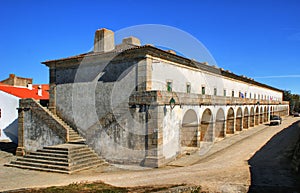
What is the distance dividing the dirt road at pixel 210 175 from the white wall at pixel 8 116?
33.5ft

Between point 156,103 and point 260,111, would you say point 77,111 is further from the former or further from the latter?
point 260,111

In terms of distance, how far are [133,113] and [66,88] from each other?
7.33 m

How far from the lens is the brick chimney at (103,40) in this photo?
16875 mm

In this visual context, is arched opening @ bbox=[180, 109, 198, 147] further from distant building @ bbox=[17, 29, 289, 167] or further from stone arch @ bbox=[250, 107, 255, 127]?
stone arch @ bbox=[250, 107, 255, 127]

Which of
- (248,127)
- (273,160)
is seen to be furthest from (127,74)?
(248,127)

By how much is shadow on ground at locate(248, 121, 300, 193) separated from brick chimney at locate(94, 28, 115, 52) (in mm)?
11641

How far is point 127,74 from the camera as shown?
15.2 m

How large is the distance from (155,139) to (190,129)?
4737 millimetres

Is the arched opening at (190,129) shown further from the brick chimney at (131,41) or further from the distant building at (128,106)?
the brick chimney at (131,41)

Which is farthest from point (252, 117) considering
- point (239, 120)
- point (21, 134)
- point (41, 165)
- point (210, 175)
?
point (21, 134)

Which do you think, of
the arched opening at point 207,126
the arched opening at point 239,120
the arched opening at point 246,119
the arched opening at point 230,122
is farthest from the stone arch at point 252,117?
the arched opening at point 207,126

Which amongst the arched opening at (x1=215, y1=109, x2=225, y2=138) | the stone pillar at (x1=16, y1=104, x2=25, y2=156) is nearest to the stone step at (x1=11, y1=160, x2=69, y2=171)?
the stone pillar at (x1=16, y1=104, x2=25, y2=156)

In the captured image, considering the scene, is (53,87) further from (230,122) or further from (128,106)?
(230,122)

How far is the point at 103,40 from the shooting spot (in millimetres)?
16859
